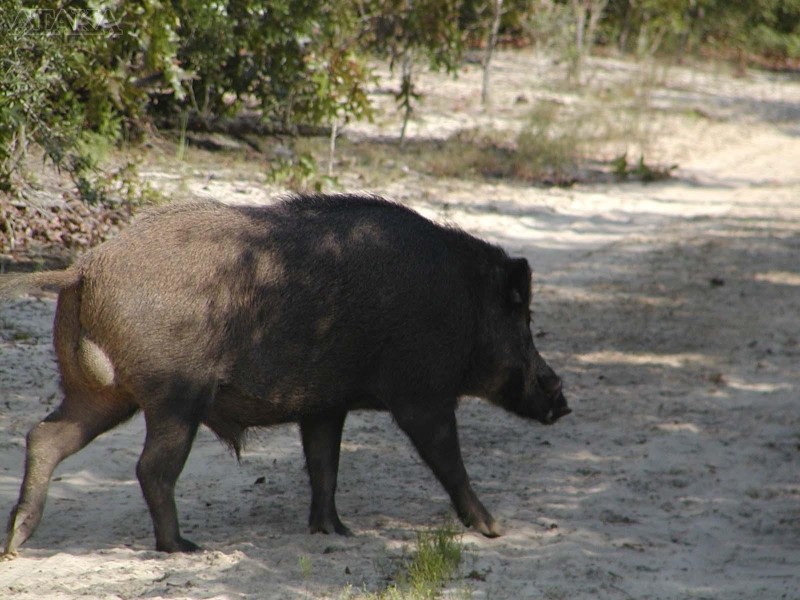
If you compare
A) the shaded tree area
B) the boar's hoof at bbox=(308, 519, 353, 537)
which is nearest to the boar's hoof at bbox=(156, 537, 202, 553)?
the boar's hoof at bbox=(308, 519, 353, 537)

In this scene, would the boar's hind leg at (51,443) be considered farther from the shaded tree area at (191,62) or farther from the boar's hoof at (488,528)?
the shaded tree area at (191,62)

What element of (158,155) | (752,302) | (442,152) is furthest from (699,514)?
(442,152)

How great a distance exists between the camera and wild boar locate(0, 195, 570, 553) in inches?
186

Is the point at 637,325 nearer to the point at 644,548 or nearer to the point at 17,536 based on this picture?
the point at 644,548

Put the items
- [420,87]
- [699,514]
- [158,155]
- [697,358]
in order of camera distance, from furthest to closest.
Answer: [420,87] < [158,155] < [697,358] < [699,514]

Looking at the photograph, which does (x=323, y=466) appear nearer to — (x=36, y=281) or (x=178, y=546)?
(x=178, y=546)

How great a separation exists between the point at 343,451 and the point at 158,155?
6.12 m

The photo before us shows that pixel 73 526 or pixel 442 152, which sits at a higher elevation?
pixel 442 152

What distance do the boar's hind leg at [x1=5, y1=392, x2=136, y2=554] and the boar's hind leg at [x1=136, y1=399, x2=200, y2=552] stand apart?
24cm

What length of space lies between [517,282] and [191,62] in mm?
7073

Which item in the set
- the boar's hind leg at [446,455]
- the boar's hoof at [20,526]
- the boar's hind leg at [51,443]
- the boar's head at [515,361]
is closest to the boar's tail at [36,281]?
the boar's hind leg at [51,443]

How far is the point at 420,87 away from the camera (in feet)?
61.2

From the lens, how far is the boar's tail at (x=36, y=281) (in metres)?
4.83

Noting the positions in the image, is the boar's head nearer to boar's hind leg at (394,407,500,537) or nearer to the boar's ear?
the boar's ear
